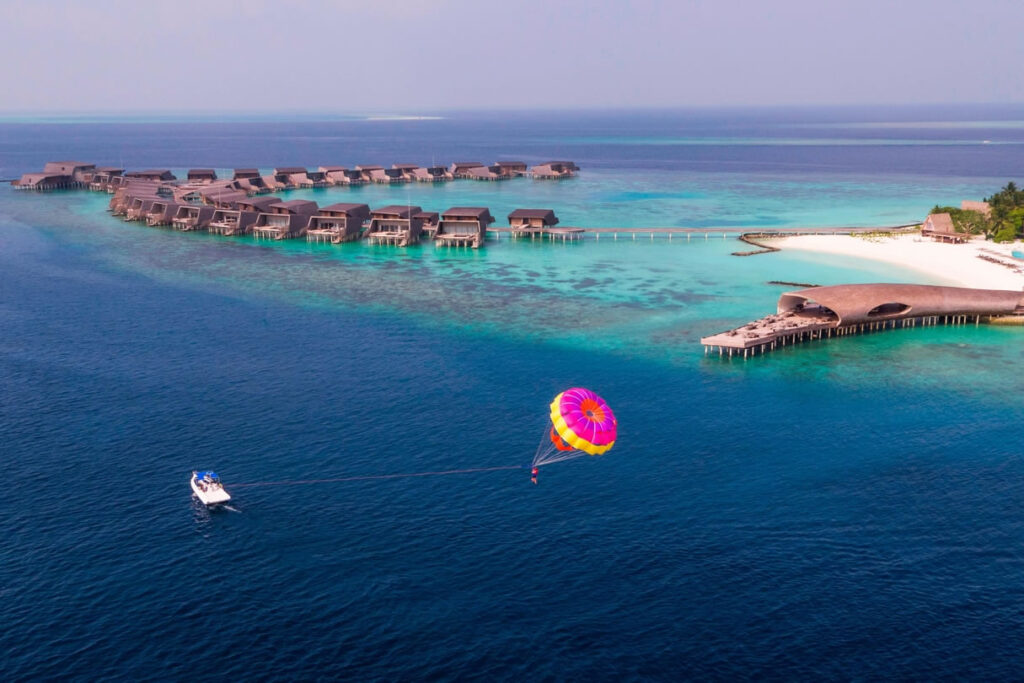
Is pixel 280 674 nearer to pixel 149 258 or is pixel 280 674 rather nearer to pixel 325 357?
pixel 325 357

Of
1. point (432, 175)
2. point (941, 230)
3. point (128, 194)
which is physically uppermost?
point (432, 175)

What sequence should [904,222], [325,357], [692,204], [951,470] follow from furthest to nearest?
[692,204]
[904,222]
[325,357]
[951,470]

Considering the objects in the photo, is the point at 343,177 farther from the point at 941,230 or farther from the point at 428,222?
the point at 941,230

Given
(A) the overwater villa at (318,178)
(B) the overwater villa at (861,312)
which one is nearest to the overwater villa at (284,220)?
(A) the overwater villa at (318,178)


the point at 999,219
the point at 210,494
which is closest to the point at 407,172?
the point at 999,219

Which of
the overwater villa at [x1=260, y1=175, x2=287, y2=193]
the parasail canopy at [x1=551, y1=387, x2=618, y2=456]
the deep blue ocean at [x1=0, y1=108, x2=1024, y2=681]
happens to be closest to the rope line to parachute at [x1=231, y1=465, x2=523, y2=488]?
the deep blue ocean at [x1=0, y1=108, x2=1024, y2=681]

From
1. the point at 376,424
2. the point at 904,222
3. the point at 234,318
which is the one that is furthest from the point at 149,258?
the point at 904,222
